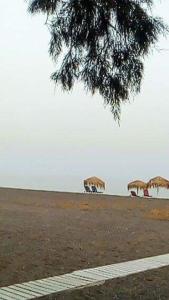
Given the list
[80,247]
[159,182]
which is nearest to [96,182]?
[159,182]

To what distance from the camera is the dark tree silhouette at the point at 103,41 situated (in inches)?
220

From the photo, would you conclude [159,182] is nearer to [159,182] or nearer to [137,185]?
[159,182]

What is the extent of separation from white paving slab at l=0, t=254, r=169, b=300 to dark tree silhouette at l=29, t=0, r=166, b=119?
206cm

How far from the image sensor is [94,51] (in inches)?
233

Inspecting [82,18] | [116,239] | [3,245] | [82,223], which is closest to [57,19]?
[82,18]

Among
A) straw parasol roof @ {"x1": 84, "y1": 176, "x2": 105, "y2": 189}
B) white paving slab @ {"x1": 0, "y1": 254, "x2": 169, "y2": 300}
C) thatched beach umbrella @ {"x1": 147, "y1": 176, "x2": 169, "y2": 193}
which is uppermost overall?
straw parasol roof @ {"x1": 84, "y1": 176, "x2": 105, "y2": 189}

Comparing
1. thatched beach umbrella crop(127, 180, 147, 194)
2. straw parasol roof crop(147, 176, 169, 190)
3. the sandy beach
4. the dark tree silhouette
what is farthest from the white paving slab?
thatched beach umbrella crop(127, 180, 147, 194)

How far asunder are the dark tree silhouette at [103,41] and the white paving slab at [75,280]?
2055 millimetres

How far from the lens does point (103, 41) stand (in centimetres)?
587

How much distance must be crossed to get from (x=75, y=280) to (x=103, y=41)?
2872 mm

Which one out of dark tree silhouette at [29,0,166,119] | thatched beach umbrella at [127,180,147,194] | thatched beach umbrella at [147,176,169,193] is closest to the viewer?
dark tree silhouette at [29,0,166,119]

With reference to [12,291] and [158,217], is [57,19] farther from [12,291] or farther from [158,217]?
[158,217]

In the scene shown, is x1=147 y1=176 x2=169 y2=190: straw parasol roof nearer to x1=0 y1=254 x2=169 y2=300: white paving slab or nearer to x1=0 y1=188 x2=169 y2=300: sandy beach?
x1=0 y1=188 x2=169 y2=300: sandy beach

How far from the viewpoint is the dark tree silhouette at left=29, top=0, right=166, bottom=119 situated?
5.58m
